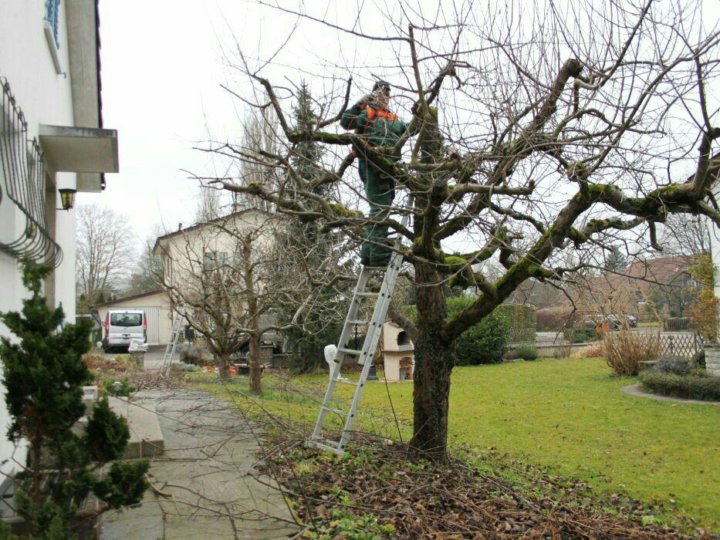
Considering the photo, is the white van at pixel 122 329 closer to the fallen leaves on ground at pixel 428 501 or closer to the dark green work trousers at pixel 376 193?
the fallen leaves on ground at pixel 428 501

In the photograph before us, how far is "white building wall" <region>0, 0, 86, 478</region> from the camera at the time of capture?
4.38 meters

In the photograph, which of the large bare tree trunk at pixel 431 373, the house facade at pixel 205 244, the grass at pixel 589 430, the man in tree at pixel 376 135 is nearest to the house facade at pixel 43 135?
the man in tree at pixel 376 135

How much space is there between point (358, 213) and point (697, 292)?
12.9 metres

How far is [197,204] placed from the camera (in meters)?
17.9

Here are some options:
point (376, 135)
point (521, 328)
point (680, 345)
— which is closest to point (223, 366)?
point (376, 135)

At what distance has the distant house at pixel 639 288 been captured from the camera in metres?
6.51

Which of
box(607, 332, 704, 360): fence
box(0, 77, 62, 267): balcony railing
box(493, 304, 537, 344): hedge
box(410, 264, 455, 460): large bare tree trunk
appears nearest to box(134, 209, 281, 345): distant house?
box(410, 264, 455, 460): large bare tree trunk

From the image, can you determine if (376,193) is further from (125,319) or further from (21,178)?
(125,319)

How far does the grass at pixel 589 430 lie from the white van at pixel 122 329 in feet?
58.8

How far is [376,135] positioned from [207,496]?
3.61m

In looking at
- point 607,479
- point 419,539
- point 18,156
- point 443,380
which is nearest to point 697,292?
point 607,479

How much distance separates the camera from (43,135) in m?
5.91

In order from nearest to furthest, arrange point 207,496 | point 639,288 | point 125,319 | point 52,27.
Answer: point 207,496 → point 52,27 → point 639,288 → point 125,319

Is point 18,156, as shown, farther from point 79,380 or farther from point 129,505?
point 129,505
